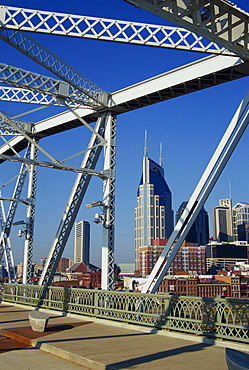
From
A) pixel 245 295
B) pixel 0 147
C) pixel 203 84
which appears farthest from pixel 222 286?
pixel 203 84

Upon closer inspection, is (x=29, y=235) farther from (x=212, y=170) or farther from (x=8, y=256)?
(x=212, y=170)

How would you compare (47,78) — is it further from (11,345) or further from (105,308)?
(11,345)

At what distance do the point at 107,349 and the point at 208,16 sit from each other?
6.78 m

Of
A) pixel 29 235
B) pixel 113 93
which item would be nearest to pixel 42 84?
pixel 113 93

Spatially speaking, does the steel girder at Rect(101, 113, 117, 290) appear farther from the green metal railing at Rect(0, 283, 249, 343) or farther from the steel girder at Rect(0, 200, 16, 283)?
the steel girder at Rect(0, 200, 16, 283)

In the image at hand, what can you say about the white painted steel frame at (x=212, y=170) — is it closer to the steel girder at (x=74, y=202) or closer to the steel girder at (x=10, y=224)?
the steel girder at (x=74, y=202)

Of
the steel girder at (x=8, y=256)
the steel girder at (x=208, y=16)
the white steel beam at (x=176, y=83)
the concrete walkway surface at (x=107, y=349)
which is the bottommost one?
the concrete walkway surface at (x=107, y=349)

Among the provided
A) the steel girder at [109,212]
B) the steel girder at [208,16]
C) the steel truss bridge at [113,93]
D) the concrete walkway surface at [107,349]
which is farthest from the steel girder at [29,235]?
the steel girder at [208,16]

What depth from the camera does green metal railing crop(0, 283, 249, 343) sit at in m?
8.41

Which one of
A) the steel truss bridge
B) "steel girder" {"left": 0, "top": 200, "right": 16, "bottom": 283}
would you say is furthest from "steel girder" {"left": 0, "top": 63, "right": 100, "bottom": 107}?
"steel girder" {"left": 0, "top": 200, "right": 16, "bottom": 283}

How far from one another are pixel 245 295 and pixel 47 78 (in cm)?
11936

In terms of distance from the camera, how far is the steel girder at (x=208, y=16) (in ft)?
23.9

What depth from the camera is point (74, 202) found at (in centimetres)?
1781

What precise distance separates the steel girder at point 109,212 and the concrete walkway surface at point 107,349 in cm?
447
